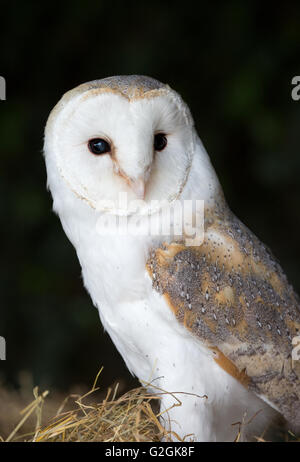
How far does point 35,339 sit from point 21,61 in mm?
954

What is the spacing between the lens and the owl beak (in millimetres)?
1104

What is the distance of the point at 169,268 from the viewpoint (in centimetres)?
120

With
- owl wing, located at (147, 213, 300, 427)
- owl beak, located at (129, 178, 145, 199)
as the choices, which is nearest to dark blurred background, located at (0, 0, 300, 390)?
owl wing, located at (147, 213, 300, 427)

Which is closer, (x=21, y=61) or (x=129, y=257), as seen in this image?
(x=129, y=257)

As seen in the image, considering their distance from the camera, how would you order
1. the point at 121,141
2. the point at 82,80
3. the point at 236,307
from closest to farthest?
1. the point at 121,141
2. the point at 236,307
3. the point at 82,80

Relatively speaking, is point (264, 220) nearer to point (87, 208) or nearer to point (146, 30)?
point (146, 30)

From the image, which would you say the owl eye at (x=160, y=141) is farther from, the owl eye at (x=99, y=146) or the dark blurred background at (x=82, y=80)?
the dark blurred background at (x=82, y=80)

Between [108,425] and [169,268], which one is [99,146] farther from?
[108,425]

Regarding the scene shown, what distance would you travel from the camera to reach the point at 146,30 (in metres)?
2.17

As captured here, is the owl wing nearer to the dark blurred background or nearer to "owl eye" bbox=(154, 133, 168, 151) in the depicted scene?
"owl eye" bbox=(154, 133, 168, 151)

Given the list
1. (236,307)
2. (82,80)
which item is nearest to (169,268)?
(236,307)

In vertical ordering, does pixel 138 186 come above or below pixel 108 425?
above

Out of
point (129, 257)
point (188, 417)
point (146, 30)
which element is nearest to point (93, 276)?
point (129, 257)

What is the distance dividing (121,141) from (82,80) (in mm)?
1215
